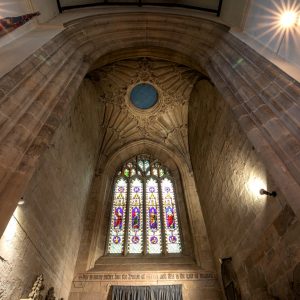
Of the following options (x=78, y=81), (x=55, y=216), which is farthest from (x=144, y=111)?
(x=55, y=216)

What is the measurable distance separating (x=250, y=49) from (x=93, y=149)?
6847 mm

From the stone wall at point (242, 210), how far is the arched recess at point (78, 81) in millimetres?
1271

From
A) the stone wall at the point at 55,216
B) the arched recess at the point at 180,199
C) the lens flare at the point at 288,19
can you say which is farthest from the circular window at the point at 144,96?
the lens flare at the point at 288,19

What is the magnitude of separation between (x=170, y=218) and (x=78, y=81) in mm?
6045

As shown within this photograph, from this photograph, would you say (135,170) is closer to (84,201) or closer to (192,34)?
(84,201)

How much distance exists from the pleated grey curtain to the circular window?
7.36 metres

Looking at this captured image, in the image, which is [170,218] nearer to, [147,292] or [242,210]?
[147,292]

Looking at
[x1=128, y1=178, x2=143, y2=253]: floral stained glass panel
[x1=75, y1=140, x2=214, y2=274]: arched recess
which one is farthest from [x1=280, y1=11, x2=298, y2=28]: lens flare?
[x1=128, y1=178, x2=143, y2=253]: floral stained glass panel

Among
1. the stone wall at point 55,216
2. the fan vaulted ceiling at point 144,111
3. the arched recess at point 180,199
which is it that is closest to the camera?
the stone wall at point 55,216

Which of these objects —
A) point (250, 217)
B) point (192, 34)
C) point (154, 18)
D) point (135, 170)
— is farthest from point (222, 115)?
point (135, 170)

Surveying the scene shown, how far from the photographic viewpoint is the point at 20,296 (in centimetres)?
349

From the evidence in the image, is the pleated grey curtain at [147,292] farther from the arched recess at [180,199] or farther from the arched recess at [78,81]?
the arched recess at [78,81]

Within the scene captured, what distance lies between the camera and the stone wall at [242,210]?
334 centimetres

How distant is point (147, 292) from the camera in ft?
18.8
